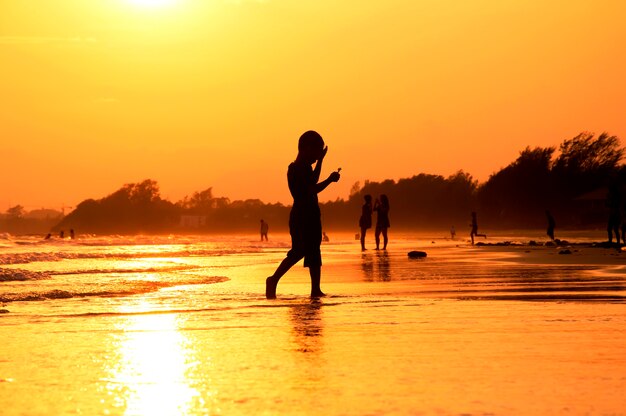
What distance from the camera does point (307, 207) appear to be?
10.1m

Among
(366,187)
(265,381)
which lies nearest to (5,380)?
(265,381)

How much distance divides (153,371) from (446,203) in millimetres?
113120

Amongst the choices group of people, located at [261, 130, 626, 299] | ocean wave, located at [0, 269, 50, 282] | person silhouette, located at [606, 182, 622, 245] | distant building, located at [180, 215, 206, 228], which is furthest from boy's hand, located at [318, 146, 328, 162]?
distant building, located at [180, 215, 206, 228]

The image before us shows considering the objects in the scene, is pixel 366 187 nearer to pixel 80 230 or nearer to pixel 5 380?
pixel 80 230

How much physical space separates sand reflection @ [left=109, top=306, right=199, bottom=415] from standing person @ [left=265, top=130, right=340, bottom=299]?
10.6 feet

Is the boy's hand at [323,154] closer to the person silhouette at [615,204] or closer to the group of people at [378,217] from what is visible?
the person silhouette at [615,204]

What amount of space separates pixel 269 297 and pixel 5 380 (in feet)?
17.8

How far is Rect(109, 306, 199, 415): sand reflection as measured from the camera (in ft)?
12.7

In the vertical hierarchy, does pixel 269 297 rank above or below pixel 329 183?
below

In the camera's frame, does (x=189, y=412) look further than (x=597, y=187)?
No

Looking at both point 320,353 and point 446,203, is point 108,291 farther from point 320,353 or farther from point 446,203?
point 446,203

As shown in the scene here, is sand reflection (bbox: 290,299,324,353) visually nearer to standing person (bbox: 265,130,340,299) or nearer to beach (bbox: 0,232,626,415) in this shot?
beach (bbox: 0,232,626,415)

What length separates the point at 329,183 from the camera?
1009 centimetres

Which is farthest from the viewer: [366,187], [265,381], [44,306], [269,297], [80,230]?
[80,230]
